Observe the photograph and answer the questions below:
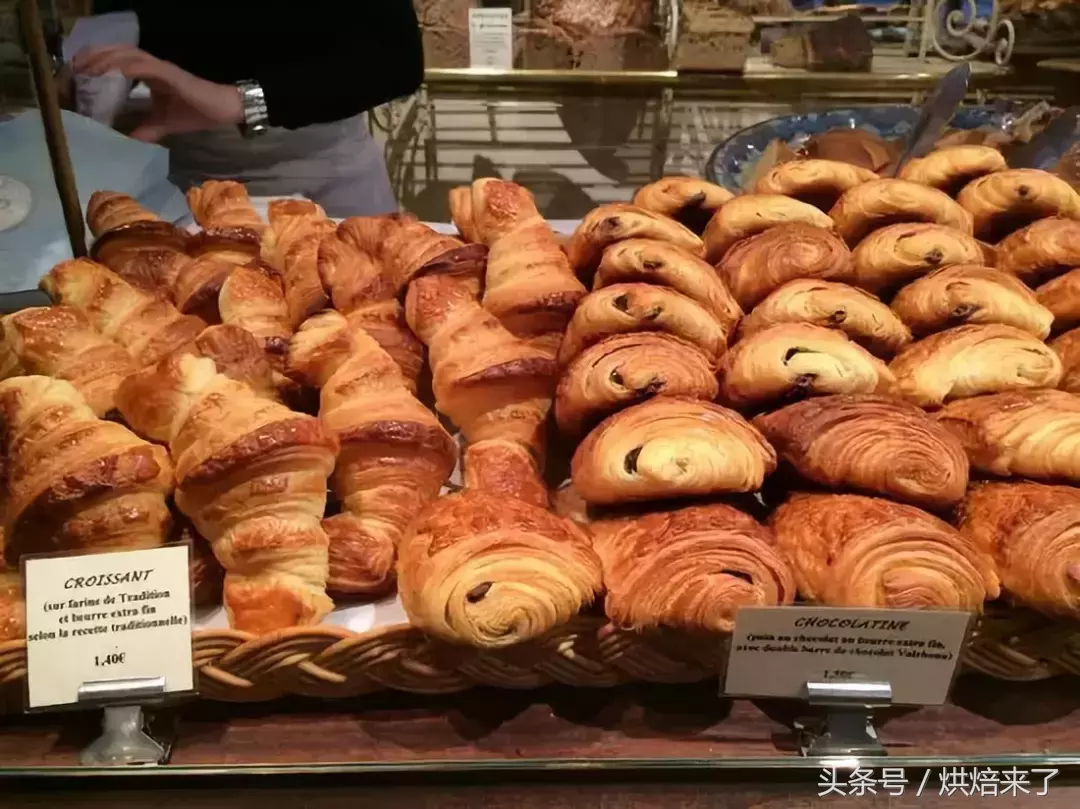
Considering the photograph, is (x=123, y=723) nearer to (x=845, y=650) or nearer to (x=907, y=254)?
(x=845, y=650)

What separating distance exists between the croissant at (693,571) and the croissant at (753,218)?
0.48 meters

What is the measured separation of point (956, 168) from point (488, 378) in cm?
74

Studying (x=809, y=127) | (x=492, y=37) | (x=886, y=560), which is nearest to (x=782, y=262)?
(x=886, y=560)

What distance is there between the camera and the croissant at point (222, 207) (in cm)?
137

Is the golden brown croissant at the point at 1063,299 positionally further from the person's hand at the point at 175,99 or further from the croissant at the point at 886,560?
the person's hand at the point at 175,99

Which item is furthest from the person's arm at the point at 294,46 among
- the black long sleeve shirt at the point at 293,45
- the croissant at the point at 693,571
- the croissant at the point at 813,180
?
the croissant at the point at 693,571

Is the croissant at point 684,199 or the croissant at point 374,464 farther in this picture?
the croissant at point 684,199

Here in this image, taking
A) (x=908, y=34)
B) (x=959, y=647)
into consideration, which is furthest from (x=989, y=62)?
(x=959, y=647)

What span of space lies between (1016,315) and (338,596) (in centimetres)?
75

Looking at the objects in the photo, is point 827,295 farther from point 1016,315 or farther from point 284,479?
point 284,479

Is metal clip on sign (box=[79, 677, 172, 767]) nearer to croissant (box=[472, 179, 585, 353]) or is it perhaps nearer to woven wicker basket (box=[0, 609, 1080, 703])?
woven wicker basket (box=[0, 609, 1080, 703])

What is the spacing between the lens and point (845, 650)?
0.74 m

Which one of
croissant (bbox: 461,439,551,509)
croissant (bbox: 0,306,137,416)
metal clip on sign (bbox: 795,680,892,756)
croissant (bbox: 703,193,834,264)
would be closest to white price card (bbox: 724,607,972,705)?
metal clip on sign (bbox: 795,680,892,756)

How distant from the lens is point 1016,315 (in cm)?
99
